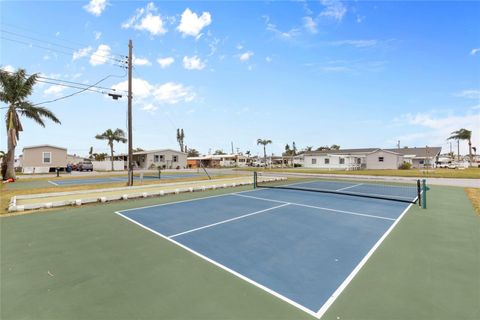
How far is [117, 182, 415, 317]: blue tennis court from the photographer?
4.33 meters

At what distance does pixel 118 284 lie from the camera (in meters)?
4.22

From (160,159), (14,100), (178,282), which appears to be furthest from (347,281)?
(160,159)

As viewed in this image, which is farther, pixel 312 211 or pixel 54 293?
pixel 312 211

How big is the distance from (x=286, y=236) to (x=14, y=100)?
3087 centimetres

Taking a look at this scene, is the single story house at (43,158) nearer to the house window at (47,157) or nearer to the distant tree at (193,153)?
the house window at (47,157)

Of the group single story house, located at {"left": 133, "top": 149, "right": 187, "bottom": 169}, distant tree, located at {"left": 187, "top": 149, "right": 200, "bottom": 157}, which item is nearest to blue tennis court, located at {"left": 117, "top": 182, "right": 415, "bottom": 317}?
single story house, located at {"left": 133, "top": 149, "right": 187, "bottom": 169}

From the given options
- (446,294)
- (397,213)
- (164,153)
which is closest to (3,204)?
(446,294)

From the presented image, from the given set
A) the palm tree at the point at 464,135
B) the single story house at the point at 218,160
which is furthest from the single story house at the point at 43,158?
the palm tree at the point at 464,135

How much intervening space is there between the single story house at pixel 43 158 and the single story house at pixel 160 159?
1441cm

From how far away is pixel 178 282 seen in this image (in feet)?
14.0

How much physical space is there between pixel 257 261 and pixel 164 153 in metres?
49.9

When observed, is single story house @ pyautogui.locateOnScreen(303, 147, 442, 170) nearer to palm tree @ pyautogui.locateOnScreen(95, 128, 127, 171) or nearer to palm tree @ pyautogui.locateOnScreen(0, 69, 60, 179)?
palm tree @ pyautogui.locateOnScreen(95, 128, 127, 171)

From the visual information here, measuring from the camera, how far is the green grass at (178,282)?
3461 millimetres

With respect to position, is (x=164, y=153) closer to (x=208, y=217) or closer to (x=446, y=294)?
(x=208, y=217)
